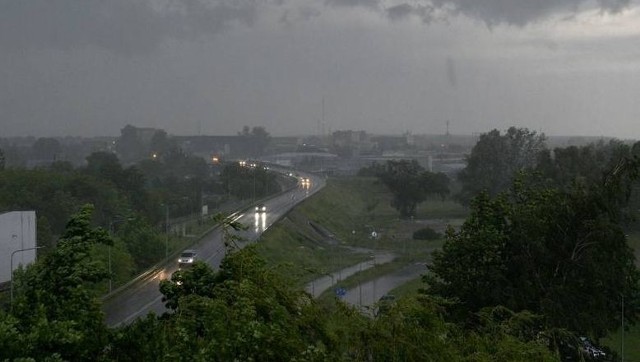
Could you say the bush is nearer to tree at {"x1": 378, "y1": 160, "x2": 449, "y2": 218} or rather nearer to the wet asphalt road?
the wet asphalt road

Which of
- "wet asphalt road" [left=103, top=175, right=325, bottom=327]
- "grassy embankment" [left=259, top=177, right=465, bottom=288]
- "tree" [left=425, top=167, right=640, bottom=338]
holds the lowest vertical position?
"grassy embankment" [left=259, top=177, right=465, bottom=288]

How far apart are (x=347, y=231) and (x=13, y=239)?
29130 mm

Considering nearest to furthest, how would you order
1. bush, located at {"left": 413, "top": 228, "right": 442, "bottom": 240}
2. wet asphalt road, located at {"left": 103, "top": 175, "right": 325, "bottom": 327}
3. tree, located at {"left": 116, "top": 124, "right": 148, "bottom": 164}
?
1. wet asphalt road, located at {"left": 103, "top": 175, "right": 325, "bottom": 327}
2. bush, located at {"left": 413, "top": 228, "right": 442, "bottom": 240}
3. tree, located at {"left": 116, "top": 124, "right": 148, "bottom": 164}

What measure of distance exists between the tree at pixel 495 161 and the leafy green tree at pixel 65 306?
4970 cm

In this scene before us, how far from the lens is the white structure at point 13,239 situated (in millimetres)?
26194

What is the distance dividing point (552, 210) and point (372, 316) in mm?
6945

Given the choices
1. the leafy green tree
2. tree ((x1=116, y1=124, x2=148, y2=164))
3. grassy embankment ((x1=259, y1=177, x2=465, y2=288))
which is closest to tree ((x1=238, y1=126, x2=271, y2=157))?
tree ((x1=116, y1=124, x2=148, y2=164))

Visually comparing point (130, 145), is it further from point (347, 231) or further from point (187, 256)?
point (187, 256)

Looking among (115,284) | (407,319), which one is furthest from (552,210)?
(115,284)

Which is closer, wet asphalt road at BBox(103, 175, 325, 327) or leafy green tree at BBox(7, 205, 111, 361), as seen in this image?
leafy green tree at BBox(7, 205, 111, 361)

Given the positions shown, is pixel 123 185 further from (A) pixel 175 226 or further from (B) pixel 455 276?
(B) pixel 455 276

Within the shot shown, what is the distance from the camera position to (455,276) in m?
13.9

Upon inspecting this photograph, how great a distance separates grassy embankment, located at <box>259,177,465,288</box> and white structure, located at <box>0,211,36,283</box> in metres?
8.72

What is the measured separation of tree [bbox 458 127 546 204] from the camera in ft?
193
